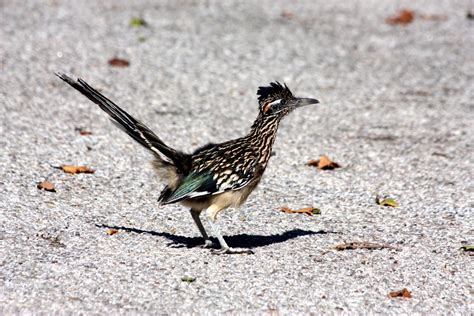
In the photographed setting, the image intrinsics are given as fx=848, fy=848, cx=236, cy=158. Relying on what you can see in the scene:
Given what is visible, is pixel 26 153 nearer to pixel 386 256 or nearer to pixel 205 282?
pixel 205 282

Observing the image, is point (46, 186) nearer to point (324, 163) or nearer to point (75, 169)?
point (75, 169)

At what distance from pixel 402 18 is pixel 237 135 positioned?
686 centimetres

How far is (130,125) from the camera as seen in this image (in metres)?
7.16

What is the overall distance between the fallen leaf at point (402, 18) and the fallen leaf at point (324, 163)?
7.25 m

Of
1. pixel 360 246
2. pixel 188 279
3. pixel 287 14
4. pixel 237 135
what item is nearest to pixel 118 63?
pixel 237 135

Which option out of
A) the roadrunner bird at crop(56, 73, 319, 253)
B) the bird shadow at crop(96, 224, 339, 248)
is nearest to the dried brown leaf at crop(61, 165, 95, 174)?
the bird shadow at crop(96, 224, 339, 248)

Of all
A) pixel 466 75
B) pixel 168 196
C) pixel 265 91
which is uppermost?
pixel 265 91

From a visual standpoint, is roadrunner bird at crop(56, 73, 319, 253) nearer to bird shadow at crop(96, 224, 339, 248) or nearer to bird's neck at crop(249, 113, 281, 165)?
bird's neck at crop(249, 113, 281, 165)

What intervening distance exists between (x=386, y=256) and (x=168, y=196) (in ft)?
6.27

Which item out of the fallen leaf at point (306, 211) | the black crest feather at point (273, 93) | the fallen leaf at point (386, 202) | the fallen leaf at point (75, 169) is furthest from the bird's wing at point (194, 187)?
the fallen leaf at point (386, 202)

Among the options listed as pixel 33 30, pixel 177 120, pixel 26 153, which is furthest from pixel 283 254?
pixel 33 30

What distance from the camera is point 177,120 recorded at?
11195 millimetres

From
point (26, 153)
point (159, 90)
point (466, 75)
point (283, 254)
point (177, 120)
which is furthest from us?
point (466, 75)

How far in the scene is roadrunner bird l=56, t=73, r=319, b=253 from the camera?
279 inches
